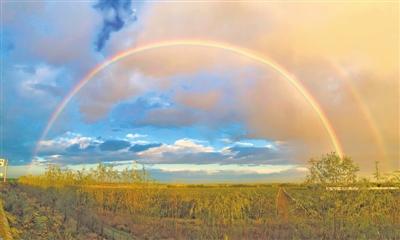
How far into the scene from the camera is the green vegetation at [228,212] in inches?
725

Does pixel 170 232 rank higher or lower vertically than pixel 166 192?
lower

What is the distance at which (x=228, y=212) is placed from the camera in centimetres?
2259

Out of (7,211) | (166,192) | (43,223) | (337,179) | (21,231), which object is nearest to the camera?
(21,231)

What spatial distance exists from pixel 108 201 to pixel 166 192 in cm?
345

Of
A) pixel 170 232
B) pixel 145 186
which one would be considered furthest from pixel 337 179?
pixel 145 186

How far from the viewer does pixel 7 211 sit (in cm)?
2009

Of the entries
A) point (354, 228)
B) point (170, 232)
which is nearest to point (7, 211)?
point (170, 232)

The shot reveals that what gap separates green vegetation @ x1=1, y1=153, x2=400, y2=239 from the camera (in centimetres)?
1841

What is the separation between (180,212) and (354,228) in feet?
30.5

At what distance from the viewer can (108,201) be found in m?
27.3

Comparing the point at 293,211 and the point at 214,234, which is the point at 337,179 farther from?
the point at 214,234

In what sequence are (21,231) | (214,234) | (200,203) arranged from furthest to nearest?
(200,203) → (214,234) → (21,231)

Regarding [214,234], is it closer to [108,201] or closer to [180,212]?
[180,212]

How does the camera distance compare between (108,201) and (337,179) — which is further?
(108,201)
